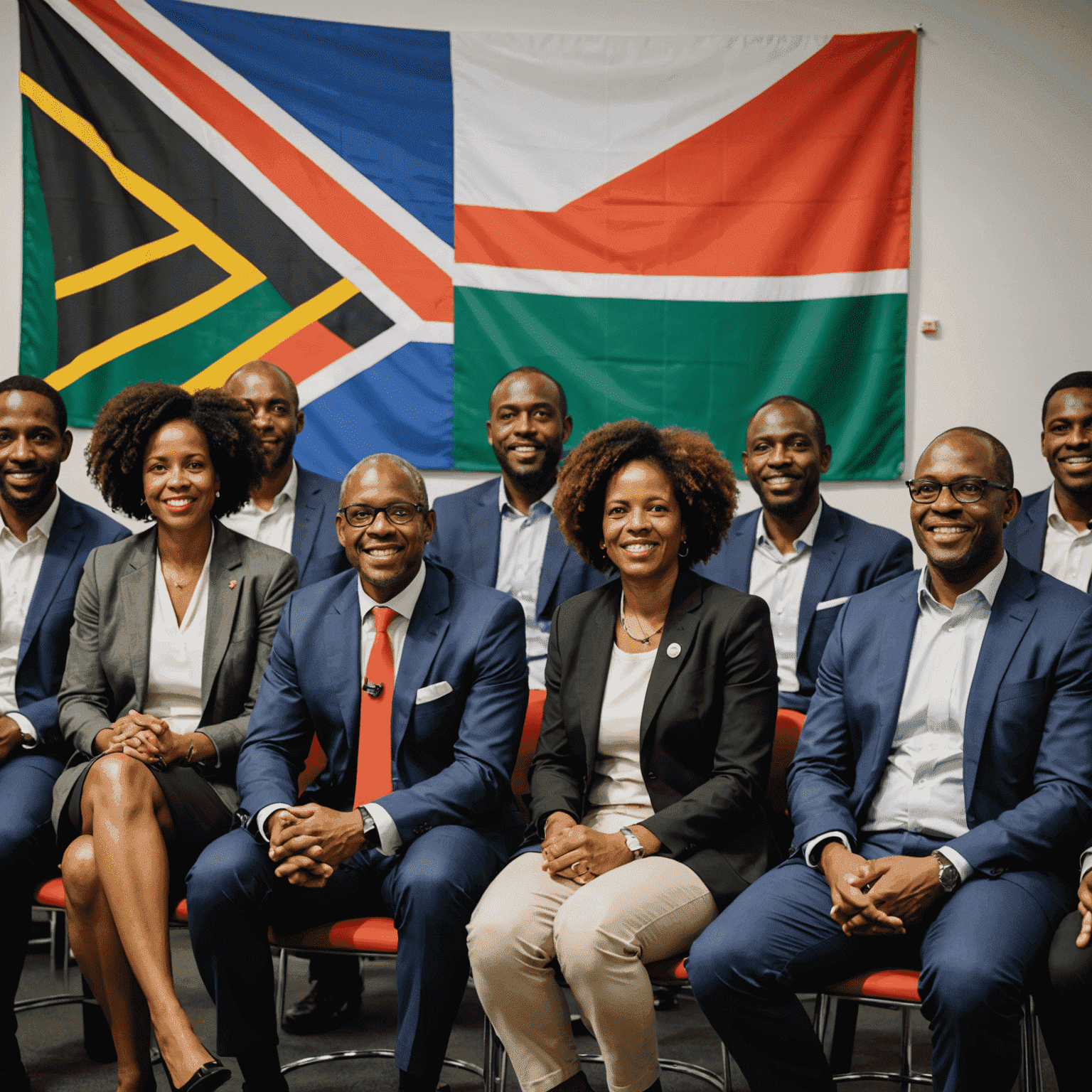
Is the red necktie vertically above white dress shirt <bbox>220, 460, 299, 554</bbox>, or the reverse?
white dress shirt <bbox>220, 460, 299, 554</bbox>

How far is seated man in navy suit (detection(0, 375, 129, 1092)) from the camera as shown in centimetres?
288

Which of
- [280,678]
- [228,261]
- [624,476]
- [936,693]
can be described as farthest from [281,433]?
[936,693]

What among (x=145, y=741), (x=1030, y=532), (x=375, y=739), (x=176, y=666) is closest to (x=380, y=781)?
(x=375, y=739)

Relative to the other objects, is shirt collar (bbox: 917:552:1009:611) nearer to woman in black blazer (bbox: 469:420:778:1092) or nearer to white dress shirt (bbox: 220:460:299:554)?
woman in black blazer (bbox: 469:420:778:1092)

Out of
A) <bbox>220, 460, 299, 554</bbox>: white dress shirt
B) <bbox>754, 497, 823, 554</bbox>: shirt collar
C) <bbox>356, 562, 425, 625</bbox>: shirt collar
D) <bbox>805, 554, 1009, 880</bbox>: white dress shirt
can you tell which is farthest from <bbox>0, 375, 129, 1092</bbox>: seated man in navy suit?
<bbox>754, 497, 823, 554</bbox>: shirt collar

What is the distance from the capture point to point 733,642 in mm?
2697

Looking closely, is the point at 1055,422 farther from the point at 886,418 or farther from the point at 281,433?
the point at 281,433

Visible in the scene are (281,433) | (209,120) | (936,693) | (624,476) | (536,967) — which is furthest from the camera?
(209,120)

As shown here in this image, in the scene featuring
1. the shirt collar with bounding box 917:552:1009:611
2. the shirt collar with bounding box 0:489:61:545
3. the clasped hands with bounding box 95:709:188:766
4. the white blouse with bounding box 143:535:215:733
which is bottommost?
the clasped hands with bounding box 95:709:188:766

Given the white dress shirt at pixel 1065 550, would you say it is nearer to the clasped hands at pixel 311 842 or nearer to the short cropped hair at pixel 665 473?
the short cropped hair at pixel 665 473

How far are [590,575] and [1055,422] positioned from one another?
1.66 metres

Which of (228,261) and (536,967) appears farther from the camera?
(228,261)

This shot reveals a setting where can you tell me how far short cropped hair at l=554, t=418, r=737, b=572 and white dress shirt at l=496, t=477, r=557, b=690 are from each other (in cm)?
87

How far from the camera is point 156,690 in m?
3.11
